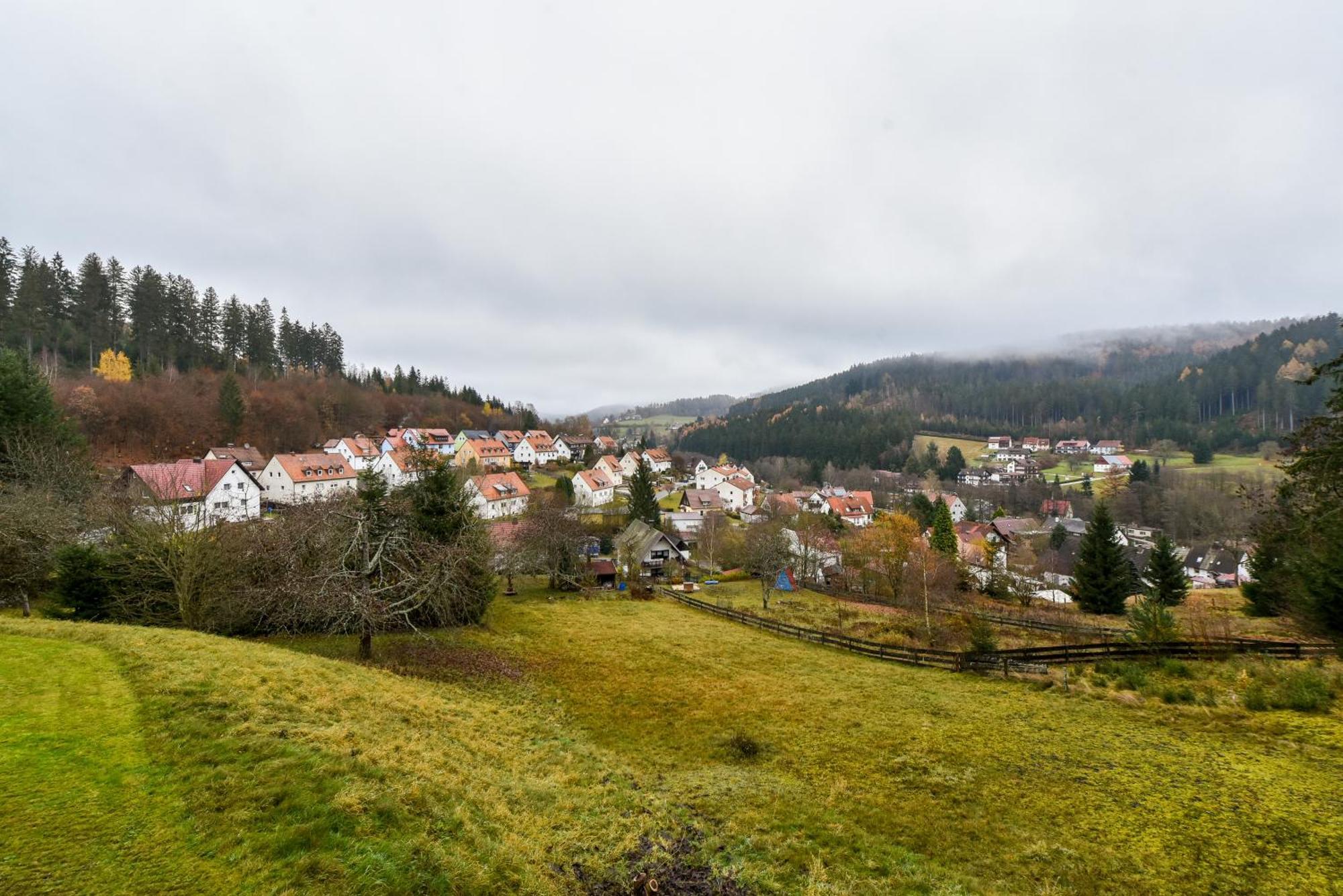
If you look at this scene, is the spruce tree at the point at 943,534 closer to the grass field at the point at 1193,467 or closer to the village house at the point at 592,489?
the village house at the point at 592,489

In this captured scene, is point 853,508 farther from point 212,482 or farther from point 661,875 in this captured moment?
point 661,875

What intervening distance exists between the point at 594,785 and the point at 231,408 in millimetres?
69553

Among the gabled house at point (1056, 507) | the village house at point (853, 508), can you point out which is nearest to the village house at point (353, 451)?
the village house at point (853, 508)

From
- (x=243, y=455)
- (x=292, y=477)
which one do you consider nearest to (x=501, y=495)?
(x=292, y=477)

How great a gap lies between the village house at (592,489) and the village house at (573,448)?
1832 centimetres

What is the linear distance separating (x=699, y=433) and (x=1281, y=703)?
16439 cm

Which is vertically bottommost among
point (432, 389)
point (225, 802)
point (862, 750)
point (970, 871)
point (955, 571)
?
point (955, 571)

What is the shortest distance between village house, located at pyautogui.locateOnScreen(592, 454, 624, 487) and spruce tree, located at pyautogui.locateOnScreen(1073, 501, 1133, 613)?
59.1 meters

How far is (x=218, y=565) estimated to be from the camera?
1781cm

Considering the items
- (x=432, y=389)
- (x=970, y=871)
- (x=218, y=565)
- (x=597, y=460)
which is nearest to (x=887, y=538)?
(x=970, y=871)

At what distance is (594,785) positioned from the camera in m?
10.4

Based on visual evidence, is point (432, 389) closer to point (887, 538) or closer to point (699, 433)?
point (699, 433)

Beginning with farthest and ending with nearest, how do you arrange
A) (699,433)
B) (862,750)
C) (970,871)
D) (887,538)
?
(699,433)
(887,538)
(862,750)
(970,871)

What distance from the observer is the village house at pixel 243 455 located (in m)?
52.4
